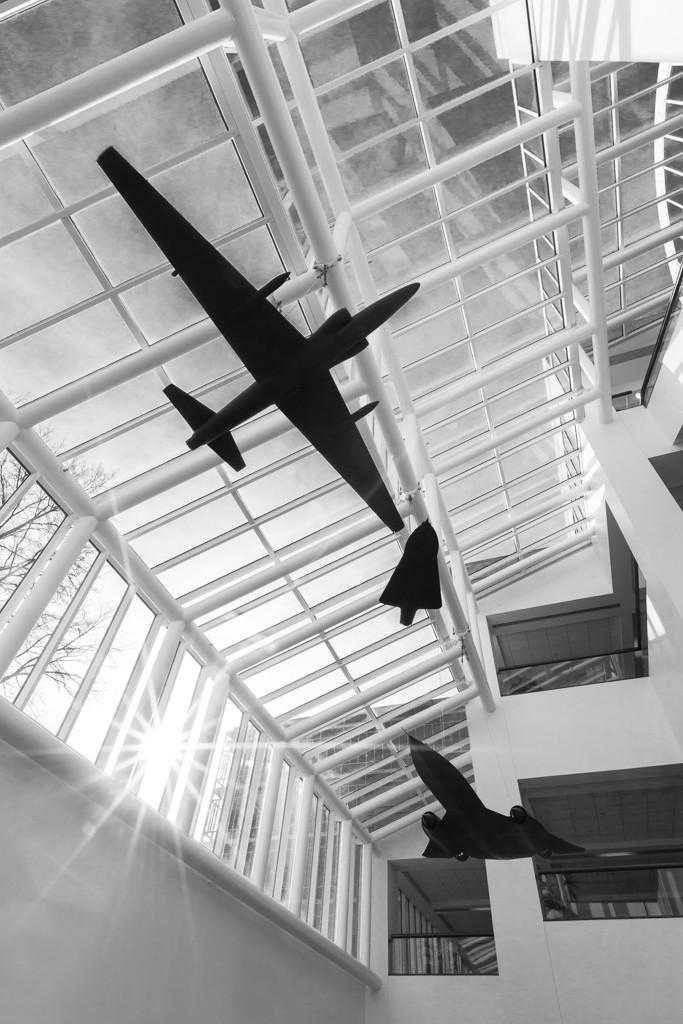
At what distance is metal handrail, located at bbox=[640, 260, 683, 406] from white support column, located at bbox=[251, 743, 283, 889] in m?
12.8

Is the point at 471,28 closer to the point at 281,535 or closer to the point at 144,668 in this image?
the point at 281,535

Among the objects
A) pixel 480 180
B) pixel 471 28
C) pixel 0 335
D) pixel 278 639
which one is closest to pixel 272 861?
pixel 278 639

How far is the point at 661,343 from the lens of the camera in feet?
52.1

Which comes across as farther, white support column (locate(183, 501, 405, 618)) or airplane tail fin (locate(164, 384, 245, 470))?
white support column (locate(183, 501, 405, 618))

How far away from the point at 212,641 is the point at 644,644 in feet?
36.7

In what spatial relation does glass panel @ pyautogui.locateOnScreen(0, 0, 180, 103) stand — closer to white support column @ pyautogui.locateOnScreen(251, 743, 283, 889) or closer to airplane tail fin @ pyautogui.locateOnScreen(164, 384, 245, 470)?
airplane tail fin @ pyautogui.locateOnScreen(164, 384, 245, 470)

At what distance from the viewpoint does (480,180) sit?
13.5 meters

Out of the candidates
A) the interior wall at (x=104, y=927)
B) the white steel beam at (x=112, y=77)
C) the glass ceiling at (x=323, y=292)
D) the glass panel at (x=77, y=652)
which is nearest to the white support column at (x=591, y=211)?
the glass ceiling at (x=323, y=292)

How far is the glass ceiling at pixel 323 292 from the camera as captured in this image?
848 centimetres

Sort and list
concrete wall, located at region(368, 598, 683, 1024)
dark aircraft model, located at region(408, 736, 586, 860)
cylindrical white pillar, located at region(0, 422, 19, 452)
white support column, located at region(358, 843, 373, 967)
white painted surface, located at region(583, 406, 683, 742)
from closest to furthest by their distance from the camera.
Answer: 1. cylindrical white pillar, located at region(0, 422, 19, 452)
2. dark aircraft model, located at region(408, 736, 586, 860)
3. concrete wall, located at region(368, 598, 683, 1024)
4. white painted surface, located at region(583, 406, 683, 742)
5. white support column, located at region(358, 843, 373, 967)

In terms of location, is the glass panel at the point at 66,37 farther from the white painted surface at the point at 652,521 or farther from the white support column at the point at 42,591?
the white painted surface at the point at 652,521

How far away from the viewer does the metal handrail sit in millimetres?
14484

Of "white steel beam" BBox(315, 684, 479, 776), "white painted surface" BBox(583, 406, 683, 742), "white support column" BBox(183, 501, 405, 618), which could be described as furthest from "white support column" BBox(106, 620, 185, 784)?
"white painted surface" BBox(583, 406, 683, 742)

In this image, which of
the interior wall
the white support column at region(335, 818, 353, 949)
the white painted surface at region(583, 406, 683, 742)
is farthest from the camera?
the white support column at region(335, 818, 353, 949)
